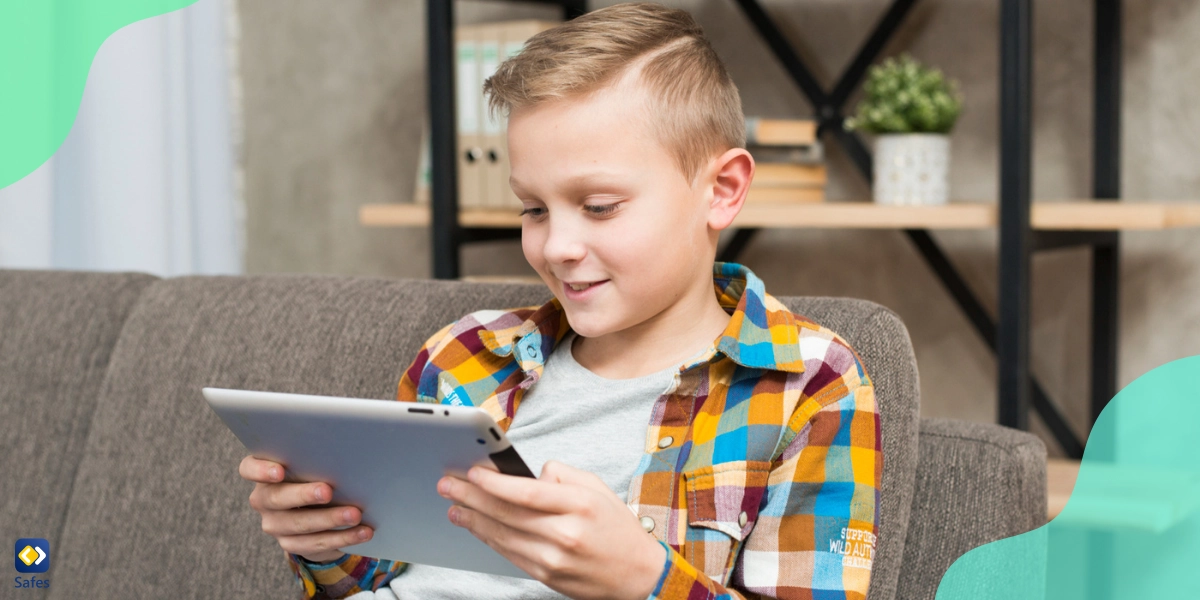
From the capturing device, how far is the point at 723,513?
0.76 m

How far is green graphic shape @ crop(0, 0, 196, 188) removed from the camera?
1.90 meters

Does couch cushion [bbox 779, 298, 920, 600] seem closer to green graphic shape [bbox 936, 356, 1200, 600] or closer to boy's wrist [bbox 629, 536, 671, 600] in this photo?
boy's wrist [bbox 629, 536, 671, 600]

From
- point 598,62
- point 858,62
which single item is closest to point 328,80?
point 858,62

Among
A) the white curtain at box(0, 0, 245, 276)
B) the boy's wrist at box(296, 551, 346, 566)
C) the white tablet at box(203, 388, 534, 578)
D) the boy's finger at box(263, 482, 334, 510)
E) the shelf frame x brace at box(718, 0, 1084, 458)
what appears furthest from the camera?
the white curtain at box(0, 0, 245, 276)

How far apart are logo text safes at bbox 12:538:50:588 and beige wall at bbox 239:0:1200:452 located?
122 centimetres

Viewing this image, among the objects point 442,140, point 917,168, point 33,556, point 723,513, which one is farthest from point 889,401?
point 442,140

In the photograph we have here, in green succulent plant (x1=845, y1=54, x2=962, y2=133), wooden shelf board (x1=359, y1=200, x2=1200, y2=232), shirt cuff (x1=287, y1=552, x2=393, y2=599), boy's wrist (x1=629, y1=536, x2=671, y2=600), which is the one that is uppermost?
green succulent plant (x1=845, y1=54, x2=962, y2=133)

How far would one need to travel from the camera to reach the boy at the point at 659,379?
74 centimetres

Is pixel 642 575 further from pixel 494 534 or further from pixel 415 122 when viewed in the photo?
pixel 415 122

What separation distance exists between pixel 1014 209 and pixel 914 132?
0.22 meters

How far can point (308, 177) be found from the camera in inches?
99.8

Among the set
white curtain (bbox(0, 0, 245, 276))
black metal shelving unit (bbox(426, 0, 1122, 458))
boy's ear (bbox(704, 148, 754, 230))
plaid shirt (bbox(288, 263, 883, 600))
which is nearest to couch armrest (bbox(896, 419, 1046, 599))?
plaid shirt (bbox(288, 263, 883, 600))

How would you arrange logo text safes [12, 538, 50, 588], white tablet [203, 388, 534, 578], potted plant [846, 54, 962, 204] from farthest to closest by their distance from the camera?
potted plant [846, 54, 962, 204] → logo text safes [12, 538, 50, 588] → white tablet [203, 388, 534, 578]

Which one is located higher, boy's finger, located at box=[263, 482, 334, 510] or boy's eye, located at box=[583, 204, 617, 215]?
boy's eye, located at box=[583, 204, 617, 215]
